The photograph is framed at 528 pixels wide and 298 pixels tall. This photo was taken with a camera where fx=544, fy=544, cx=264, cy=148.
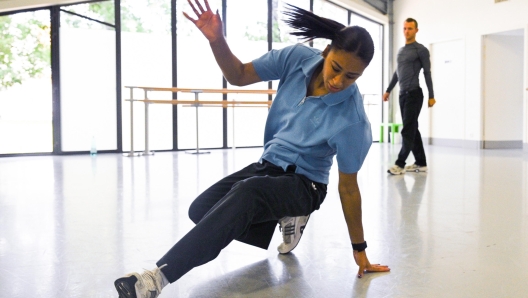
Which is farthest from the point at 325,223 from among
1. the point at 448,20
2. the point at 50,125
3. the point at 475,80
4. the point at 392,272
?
the point at 448,20

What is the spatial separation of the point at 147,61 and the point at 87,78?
97 cm

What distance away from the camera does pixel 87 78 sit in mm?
8125

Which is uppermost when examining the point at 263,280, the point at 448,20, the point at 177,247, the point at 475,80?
the point at 448,20

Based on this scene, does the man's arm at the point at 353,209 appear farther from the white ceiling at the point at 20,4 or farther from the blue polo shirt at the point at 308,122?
the white ceiling at the point at 20,4

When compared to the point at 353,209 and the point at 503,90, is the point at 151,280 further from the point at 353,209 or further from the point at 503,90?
the point at 503,90

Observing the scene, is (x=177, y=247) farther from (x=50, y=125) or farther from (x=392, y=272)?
(x=50, y=125)

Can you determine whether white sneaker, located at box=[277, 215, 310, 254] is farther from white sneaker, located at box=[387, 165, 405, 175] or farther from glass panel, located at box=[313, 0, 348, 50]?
glass panel, located at box=[313, 0, 348, 50]

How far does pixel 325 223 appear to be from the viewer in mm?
2693

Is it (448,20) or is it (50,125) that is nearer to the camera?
(50,125)

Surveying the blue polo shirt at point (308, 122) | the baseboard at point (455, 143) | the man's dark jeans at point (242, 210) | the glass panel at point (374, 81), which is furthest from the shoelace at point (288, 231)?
the glass panel at point (374, 81)

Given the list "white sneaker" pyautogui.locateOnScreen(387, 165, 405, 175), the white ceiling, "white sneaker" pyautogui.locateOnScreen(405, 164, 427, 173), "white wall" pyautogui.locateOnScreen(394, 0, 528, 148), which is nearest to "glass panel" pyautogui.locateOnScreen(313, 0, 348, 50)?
"white wall" pyautogui.locateOnScreen(394, 0, 528, 148)

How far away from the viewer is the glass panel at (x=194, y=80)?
884 cm

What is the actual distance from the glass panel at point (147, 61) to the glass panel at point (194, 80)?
209 millimetres

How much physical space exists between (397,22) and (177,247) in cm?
1003
